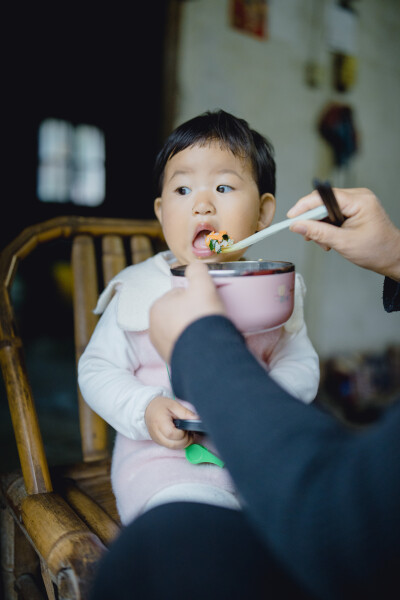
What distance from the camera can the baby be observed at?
74 cm

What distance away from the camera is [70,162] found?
714 centimetres

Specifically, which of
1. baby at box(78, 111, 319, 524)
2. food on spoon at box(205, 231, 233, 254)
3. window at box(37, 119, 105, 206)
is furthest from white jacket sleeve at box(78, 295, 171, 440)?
window at box(37, 119, 105, 206)

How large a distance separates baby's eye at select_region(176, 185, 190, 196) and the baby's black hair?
0.07 meters

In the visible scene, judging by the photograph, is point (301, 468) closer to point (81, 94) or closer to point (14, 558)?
point (14, 558)

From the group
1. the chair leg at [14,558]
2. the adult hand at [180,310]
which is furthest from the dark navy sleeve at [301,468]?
the chair leg at [14,558]

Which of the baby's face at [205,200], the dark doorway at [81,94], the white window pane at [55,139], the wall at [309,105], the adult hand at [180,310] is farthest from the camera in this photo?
the white window pane at [55,139]

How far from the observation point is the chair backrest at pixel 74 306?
2.72 ft

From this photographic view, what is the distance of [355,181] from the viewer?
289cm

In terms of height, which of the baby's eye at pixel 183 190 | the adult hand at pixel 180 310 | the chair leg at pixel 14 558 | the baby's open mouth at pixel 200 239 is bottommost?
the chair leg at pixel 14 558

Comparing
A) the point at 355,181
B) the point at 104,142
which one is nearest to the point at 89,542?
the point at 355,181

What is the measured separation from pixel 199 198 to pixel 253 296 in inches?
12.2

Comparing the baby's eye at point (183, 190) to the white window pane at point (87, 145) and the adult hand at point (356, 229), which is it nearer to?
the adult hand at point (356, 229)

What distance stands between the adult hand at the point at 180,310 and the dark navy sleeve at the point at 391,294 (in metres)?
0.35

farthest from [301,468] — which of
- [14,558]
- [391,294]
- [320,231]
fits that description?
[14,558]
